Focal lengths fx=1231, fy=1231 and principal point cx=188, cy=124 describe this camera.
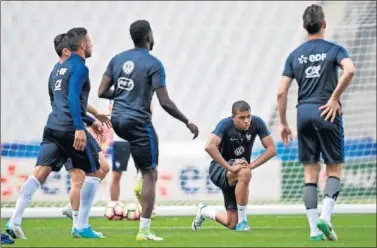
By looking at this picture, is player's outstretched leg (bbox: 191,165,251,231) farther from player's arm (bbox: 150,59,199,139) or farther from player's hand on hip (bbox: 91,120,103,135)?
player's hand on hip (bbox: 91,120,103,135)

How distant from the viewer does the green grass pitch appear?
8430mm

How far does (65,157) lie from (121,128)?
0.46m

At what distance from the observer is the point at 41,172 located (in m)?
7.49

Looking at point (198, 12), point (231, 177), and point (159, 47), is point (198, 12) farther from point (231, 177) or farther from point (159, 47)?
point (231, 177)

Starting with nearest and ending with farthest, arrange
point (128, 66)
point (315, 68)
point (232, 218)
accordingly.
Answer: point (128, 66), point (315, 68), point (232, 218)

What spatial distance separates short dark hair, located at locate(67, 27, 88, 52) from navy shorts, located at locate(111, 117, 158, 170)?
1.49 metres

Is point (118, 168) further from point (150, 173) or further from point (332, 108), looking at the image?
point (332, 108)

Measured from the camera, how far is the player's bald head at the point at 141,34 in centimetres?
664

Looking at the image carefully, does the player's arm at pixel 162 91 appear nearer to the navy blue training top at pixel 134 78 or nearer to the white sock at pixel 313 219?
the navy blue training top at pixel 134 78

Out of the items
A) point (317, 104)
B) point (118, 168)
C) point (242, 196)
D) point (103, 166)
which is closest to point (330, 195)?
point (242, 196)

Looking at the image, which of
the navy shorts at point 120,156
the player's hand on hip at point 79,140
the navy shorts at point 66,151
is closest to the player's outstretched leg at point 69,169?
the navy shorts at point 66,151

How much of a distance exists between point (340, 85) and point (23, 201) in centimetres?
212

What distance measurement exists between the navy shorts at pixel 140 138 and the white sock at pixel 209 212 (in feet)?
4.53

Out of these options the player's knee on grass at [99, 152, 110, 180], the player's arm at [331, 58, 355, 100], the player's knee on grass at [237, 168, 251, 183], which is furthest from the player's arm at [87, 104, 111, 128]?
the player's arm at [331, 58, 355, 100]
